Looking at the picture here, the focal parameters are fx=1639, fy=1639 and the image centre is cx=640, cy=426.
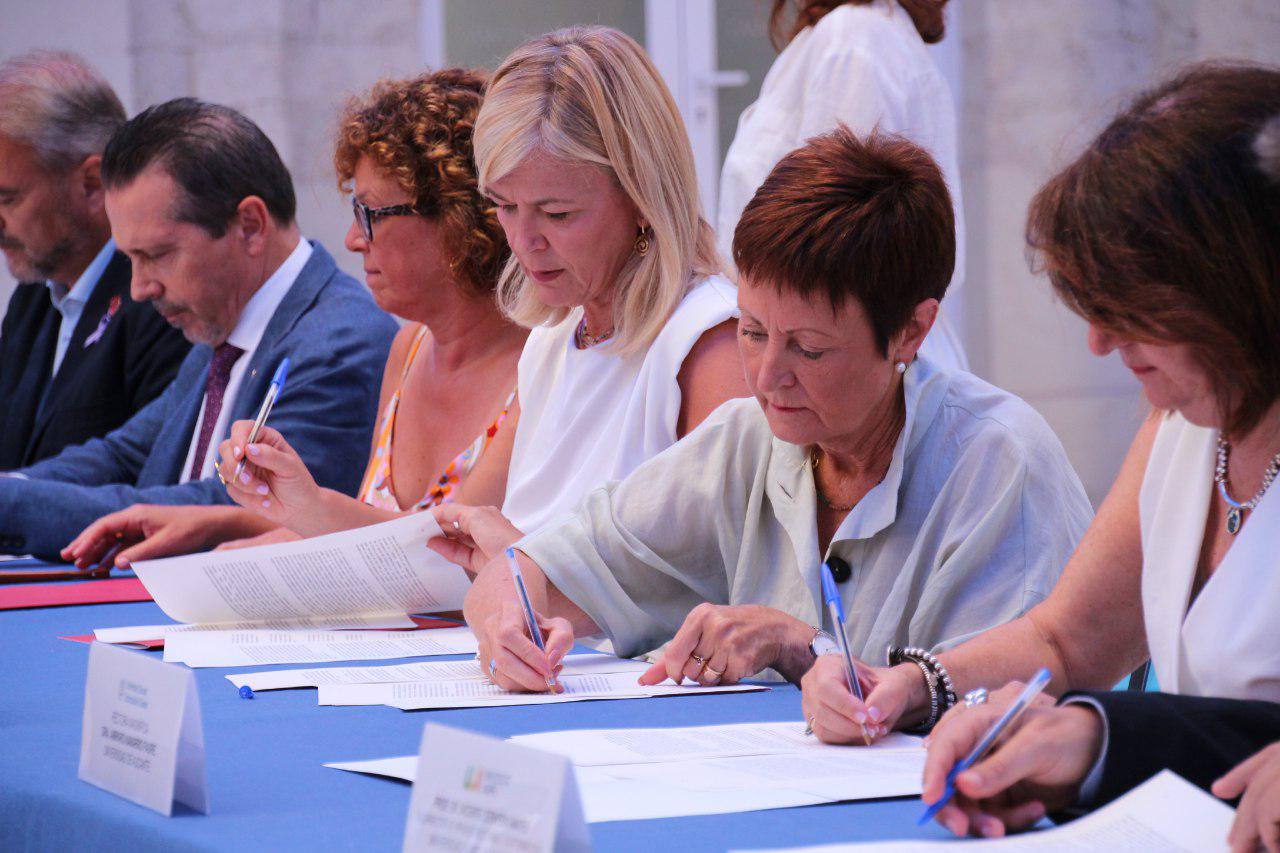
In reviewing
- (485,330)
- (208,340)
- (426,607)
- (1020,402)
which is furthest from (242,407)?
(1020,402)

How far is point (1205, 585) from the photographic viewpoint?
1.57 metres

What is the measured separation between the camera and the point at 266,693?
6.45ft

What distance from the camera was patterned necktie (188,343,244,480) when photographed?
3.84 metres

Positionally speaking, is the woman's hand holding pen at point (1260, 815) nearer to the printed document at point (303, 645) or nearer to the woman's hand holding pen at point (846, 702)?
the woman's hand holding pen at point (846, 702)

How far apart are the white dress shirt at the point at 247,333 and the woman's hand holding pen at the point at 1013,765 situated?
2.72 metres

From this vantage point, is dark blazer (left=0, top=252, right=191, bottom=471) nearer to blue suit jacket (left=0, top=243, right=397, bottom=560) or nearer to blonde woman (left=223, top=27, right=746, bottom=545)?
blue suit jacket (left=0, top=243, right=397, bottom=560)

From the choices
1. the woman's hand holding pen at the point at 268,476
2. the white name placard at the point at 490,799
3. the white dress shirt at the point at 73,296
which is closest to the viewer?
the white name placard at the point at 490,799

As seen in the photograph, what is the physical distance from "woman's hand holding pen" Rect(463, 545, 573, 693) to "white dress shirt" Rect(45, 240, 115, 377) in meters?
2.79

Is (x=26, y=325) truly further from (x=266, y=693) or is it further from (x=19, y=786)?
(x=19, y=786)

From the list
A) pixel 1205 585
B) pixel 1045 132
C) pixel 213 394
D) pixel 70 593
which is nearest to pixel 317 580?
pixel 70 593

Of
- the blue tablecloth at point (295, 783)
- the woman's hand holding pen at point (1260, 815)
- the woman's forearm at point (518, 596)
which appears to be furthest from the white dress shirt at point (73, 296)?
the woman's hand holding pen at point (1260, 815)

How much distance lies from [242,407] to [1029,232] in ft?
8.31

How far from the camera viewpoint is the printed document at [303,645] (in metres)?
2.22

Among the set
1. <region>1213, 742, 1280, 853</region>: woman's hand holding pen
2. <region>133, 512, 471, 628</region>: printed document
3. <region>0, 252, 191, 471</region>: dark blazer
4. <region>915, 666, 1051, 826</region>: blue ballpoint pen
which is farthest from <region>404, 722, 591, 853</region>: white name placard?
<region>0, 252, 191, 471</region>: dark blazer
